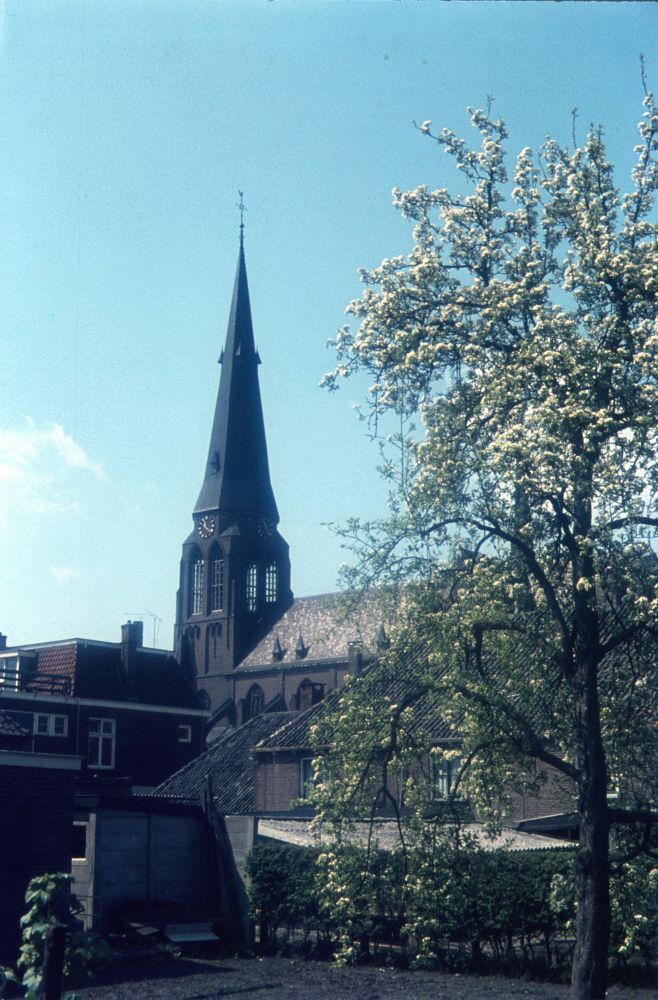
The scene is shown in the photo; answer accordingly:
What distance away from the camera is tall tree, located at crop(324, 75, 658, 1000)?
1322 cm

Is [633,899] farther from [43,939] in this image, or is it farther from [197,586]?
[197,586]

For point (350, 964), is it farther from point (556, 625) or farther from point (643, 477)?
point (643, 477)

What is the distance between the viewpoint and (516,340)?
15.1 meters

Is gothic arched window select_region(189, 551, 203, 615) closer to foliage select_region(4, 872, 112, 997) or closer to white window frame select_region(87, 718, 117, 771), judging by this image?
white window frame select_region(87, 718, 117, 771)

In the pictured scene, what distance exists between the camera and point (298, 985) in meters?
19.5

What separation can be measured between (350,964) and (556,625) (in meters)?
11.6

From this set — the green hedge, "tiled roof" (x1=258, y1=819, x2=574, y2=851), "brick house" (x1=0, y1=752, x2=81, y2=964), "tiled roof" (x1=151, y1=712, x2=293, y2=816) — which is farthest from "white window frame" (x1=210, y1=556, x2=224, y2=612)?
"brick house" (x1=0, y1=752, x2=81, y2=964)

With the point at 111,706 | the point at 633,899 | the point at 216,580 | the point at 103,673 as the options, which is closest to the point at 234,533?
the point at 216,580

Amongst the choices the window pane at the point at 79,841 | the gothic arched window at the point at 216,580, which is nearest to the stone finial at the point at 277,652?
the gothic arched window at the point at 216,580

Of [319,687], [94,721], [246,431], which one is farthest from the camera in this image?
[246,431]

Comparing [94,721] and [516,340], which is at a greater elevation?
[516,340]

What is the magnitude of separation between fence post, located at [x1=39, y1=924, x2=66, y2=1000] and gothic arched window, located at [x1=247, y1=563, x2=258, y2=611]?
67.8 m

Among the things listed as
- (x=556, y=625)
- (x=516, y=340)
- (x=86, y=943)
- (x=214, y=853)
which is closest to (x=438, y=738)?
(x=214, y=853)

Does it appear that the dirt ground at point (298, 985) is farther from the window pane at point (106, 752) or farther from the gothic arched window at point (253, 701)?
the gothic arched window at point (253, 701)
